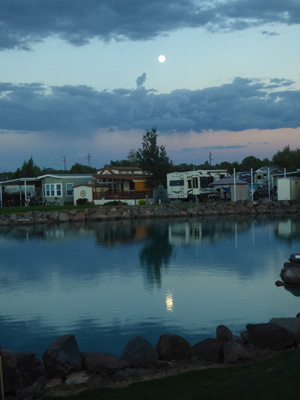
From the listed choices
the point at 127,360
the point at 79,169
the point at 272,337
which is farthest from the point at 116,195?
the point at 79,169

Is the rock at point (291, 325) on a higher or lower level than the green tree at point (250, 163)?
lower

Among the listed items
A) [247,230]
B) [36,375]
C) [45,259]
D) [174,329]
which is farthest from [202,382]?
[247,230]

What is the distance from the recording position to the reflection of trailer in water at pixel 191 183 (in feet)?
190

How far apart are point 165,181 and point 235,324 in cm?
4974

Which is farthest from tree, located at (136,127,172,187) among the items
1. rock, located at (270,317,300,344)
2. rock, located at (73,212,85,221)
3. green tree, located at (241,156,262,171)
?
rock, located at (270,317,300,344)

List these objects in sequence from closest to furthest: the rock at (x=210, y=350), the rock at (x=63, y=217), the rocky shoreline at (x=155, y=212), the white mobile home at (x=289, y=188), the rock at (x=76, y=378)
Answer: the rock at (x=76, y=378) → the rock at (x=210, y=350) → the rock at (x=63, y=217) → the rocky shoreline at (x=155, y=212) → the white mobile home at (x=289, y=188)

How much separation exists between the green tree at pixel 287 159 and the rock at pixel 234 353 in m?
70.4

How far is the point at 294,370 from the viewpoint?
24.3 feet

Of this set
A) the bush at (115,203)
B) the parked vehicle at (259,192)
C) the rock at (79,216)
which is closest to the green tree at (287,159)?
the parked vehicle at (259,192)

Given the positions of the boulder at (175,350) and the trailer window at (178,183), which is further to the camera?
the trailer window at (178,183)

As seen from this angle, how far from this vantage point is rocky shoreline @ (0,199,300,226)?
48.9 meters

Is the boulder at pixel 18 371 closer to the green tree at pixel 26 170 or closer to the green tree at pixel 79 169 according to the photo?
the green tree at pixel 26 170

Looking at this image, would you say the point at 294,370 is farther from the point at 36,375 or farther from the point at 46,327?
the point at 46,327

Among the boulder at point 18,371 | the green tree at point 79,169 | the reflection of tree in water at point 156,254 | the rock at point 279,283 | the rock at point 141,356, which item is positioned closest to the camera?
the boulder at point 18,371
